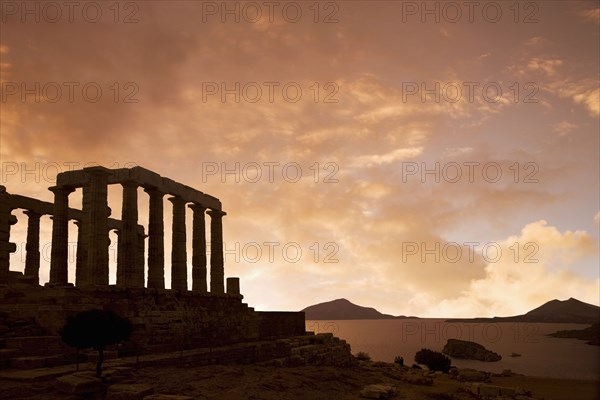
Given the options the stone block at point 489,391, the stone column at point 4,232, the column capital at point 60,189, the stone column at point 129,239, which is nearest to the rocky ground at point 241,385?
the stone block at point 489,391

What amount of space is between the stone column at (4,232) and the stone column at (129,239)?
7.25 m

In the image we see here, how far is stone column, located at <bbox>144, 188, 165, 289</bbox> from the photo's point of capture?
34250 mm

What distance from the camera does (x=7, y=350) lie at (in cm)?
2169

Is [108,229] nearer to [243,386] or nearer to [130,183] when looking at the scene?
[130,183]

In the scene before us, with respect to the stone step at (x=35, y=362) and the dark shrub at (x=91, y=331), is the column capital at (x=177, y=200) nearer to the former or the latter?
the stone step at (x=35, y=362)

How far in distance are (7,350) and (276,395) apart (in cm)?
→ 1083

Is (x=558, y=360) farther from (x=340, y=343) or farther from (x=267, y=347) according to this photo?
(x=267, y=347)

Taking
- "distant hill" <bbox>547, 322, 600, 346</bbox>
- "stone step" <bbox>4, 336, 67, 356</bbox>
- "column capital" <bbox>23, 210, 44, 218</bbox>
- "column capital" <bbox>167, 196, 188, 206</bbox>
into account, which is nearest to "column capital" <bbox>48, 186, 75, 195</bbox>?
"column capital" <bbox>23, 210, 44, 218</bbox>

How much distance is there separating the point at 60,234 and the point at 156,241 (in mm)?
6200

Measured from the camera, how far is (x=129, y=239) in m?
32.4

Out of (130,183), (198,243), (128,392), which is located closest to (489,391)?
(198,243)

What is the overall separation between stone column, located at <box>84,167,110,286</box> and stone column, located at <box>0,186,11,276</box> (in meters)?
6.13

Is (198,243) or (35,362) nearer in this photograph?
(35,362)

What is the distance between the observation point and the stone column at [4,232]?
3307 cm
